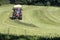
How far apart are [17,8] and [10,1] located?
22272mm

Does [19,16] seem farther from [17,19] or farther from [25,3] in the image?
[25,3]

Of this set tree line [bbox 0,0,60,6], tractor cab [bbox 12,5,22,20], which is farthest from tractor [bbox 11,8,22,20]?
tree line [bbox 0,0,60,6]

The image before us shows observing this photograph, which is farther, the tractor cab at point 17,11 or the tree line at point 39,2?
the tree line at point 39,2

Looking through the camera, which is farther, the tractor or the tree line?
the tree line

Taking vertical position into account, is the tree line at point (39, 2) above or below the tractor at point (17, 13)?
below

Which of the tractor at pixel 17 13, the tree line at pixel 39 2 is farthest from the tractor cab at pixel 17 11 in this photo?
the tree line at pixel 39 2

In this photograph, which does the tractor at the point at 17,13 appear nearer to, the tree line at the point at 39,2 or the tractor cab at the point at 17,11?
the tractor cab at the point at 17,11

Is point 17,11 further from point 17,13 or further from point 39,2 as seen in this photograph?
point 39,2

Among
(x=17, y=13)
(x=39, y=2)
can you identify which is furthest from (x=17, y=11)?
(x=39, y=2)

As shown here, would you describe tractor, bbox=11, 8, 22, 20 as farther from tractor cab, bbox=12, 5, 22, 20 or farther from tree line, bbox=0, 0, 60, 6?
tree line, bbox=0, 0, 60, 6

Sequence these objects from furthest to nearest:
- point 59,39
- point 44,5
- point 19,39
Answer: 1. point 44,5
2. point 59,39
3. point 19,39

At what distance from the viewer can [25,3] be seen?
172 ft

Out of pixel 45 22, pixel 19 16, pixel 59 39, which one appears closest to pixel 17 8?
pixel 19 16

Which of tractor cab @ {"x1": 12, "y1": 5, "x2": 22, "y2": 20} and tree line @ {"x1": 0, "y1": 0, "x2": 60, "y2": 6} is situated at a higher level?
tractor cab @ {"x1": 12, "y1": 5, "x2": 22, "y2": 20}
